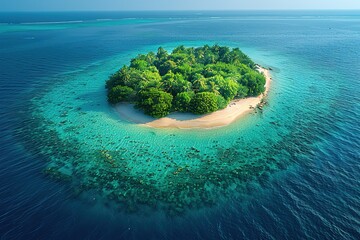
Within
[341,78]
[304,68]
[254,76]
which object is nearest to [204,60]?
[254,76]

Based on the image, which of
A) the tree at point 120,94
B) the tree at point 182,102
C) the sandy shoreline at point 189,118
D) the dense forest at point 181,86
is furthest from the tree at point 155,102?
the tree at point 120,94

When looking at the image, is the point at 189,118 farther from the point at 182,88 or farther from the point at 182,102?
the point at 182,88

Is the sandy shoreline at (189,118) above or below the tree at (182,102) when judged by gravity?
below

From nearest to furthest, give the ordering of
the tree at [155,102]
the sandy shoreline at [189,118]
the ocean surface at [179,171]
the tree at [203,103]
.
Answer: the ocean surface at [179,171] < the sandy shoreline at [189,118] < the tree at [155,102] < the tree at [203,103]

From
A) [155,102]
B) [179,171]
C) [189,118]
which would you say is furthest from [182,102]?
[179,171]

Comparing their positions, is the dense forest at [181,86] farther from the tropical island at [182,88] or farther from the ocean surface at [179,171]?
the ocean surface at [179,171]

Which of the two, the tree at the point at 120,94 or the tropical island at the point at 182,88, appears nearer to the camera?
the tropical island at the point at 182,88

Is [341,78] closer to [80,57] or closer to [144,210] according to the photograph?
[144,210]
